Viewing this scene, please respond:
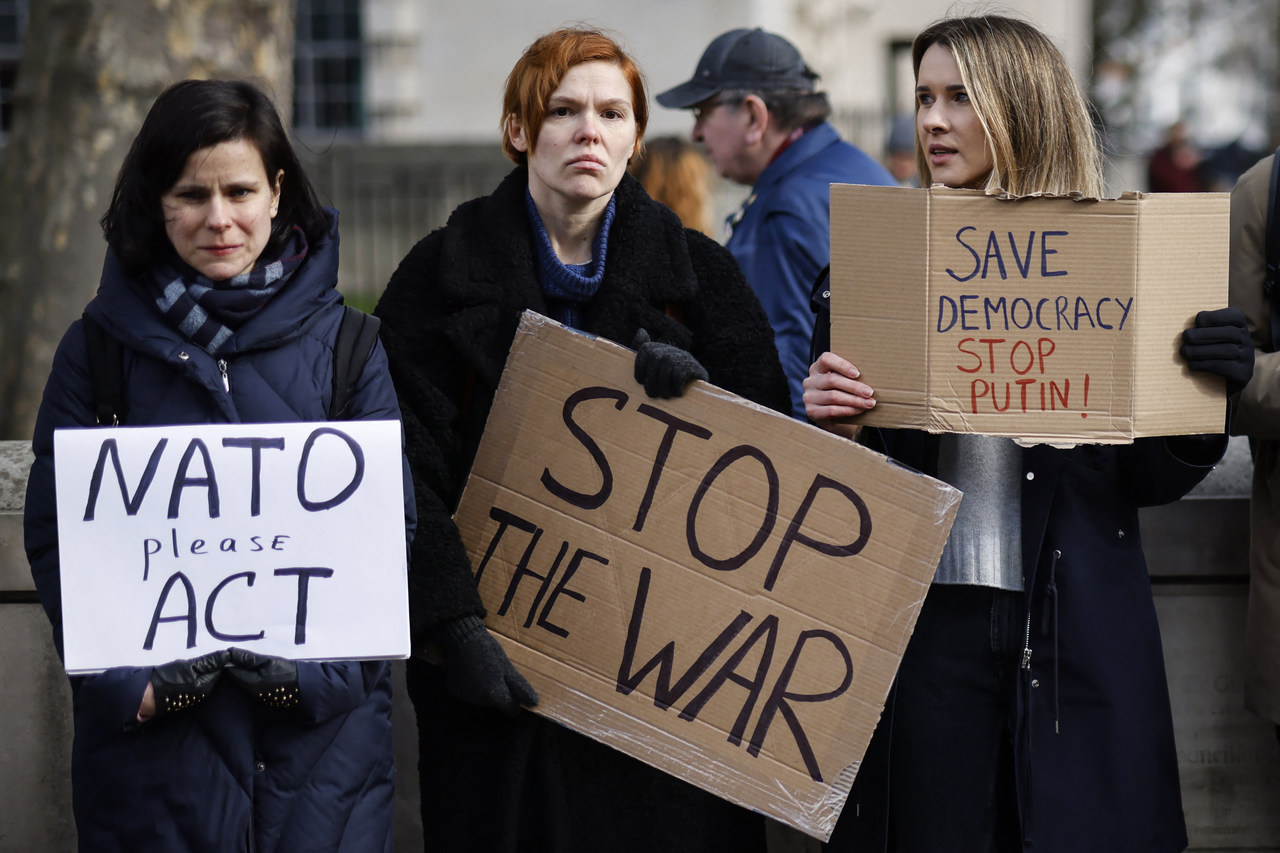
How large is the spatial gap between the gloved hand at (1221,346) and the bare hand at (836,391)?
58cm

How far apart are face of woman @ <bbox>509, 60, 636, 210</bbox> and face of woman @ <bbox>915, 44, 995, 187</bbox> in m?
0.60

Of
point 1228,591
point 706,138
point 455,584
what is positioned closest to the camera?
point 455,584

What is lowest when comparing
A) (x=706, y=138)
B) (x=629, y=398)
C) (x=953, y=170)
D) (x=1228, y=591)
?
(x=1228, y=591)

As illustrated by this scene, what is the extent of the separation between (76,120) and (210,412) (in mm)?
3327

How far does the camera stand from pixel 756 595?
9.11ft

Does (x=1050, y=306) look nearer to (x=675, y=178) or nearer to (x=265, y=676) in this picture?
(x=265, y=676)

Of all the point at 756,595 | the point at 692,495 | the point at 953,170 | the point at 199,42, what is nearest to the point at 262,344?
the point at 692,495

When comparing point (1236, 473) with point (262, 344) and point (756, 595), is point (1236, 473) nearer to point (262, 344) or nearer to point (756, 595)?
point (756, 595)

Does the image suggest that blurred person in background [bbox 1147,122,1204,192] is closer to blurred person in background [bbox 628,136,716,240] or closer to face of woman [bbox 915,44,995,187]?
blurred person in background [bbox 628,136,716,240]

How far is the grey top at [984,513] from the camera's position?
8.96 ft

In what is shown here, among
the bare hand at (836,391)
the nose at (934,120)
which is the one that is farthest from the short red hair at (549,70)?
the bare hand at (836,391)

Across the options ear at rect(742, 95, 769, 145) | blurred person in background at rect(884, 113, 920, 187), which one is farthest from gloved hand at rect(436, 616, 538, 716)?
blurred person in background at rect(884, 113, 920, 187)

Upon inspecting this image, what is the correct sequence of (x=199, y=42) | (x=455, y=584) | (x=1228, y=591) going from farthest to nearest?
(x=199, y=42)
(x=1228, y=591)
(x=455, y=584)

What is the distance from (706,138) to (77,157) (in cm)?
237
